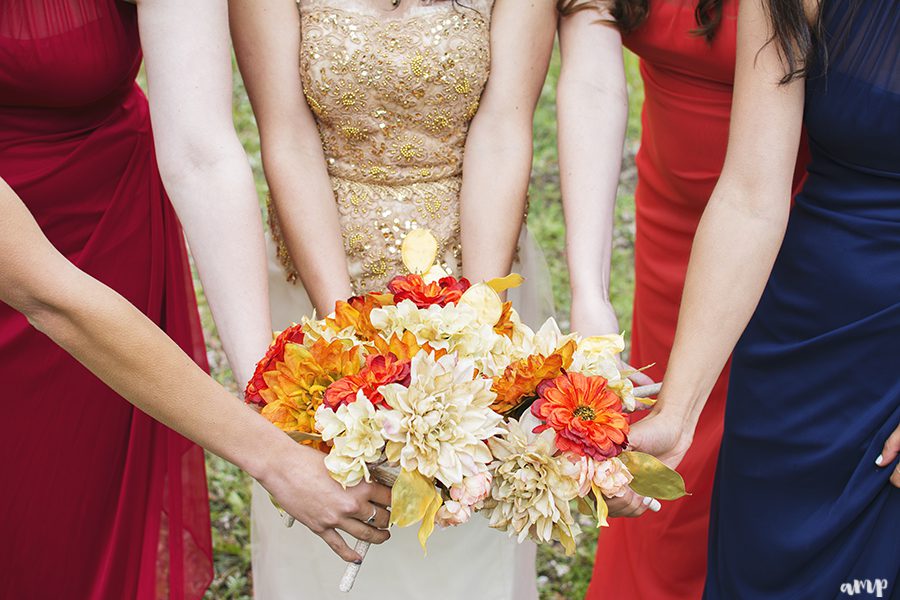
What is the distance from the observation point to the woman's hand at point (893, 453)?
2.42m

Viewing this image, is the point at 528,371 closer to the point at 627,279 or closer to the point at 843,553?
the point at 843,553

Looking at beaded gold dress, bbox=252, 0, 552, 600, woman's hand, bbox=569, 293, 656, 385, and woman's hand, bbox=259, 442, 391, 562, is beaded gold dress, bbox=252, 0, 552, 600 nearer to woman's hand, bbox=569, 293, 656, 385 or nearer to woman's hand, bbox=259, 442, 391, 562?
woman's hand, bbox=569, 293, 656, 385

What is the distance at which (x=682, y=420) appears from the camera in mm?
2557

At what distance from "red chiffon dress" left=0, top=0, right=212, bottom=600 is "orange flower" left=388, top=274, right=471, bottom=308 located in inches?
34.1

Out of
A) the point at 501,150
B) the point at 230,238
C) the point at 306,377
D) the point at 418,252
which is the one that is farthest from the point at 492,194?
the point at 306,377

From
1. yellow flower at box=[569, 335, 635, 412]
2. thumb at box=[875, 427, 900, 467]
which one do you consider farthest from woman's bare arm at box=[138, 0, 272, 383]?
thumb at box=[875, 427, 900, 467]

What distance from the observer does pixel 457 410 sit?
2109mm

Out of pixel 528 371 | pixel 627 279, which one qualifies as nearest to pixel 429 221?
pixel 528 371

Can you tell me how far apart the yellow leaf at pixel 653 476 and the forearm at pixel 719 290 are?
1.00 feet

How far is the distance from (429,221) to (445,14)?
53cm

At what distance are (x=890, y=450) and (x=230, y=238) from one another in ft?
5.11

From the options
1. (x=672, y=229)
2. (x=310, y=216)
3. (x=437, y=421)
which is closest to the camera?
(x=437, y=421)

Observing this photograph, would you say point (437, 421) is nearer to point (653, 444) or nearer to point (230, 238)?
point (653, 444)

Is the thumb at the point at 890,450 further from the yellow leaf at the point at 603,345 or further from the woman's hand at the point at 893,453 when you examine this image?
the yellow leaf at the point at 603,345
